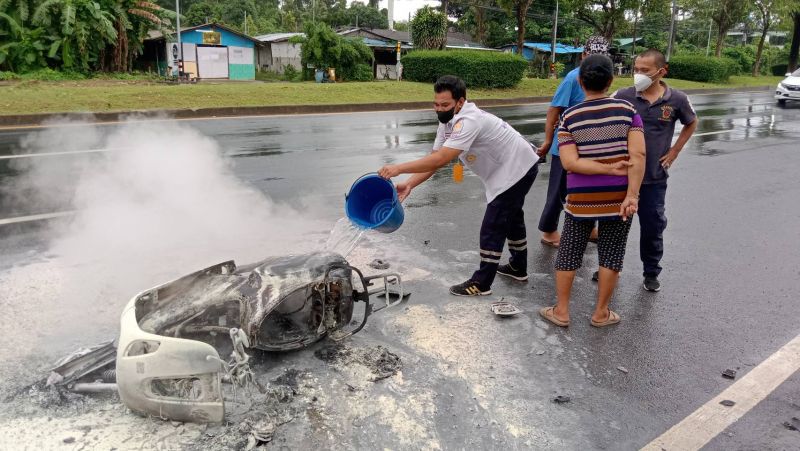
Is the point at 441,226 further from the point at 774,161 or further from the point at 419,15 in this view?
the point at 419,15

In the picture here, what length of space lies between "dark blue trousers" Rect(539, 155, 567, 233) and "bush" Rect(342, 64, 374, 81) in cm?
2304

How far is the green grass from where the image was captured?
44.3ft

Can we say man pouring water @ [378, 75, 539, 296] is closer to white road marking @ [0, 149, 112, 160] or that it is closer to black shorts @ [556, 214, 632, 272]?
black shorts @ [556, 214, 632, 272]

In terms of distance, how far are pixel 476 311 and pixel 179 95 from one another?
13831 millimetres

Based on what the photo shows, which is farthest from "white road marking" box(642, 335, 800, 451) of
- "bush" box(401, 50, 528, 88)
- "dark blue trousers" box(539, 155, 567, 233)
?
"bush" box(401, 50, 528, 88)

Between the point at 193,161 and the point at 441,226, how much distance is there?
13.3 ft

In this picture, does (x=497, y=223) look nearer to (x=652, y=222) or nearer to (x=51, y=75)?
(x=652, y=222)

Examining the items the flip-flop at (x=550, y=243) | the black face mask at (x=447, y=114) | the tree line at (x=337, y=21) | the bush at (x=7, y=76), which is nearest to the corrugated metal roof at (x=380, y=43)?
the tree line at (x=337, y=21)

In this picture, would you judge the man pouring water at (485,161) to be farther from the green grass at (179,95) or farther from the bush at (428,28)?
the bush at (428,28)

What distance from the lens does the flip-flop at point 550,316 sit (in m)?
3.75

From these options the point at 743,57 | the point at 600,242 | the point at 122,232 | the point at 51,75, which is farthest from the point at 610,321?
the point at 743,57

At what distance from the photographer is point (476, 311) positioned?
155 inches

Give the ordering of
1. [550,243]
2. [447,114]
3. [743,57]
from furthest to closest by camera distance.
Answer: [743,57] → [550,243] → [447,114]

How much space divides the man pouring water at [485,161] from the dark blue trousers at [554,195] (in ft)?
2.88
